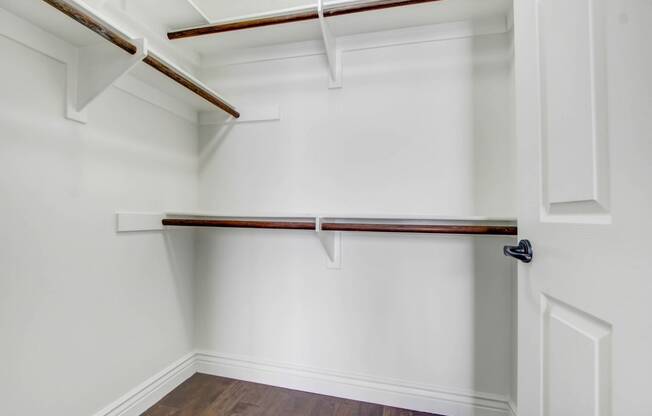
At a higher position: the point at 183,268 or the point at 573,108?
the point at 573,108

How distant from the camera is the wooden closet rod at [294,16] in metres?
1.29

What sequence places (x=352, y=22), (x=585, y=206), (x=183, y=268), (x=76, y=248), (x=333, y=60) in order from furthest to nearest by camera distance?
(x=183, y=268) → (x=333, y=60) → (x=352, y=22) → (x=76, y=248) → (x=585, y=206)

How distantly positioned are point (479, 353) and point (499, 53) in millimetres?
1425

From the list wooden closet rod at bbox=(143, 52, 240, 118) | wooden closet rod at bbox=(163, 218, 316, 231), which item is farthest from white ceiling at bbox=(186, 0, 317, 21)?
wooden closet rod at bbox=(163, 218, 316, 231)

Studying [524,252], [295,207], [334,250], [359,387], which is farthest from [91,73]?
[359,387]

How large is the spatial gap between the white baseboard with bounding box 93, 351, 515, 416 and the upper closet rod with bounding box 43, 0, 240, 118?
1.43m

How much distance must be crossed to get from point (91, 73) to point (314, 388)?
5.79 ft

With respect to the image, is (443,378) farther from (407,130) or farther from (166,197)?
(166,197)

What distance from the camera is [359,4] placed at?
51.9 inches

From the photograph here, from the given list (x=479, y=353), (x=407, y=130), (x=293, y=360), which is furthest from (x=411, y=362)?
(x=407, y=130)

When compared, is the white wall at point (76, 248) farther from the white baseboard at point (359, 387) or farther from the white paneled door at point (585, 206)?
the white paneled door at point (585, 206)

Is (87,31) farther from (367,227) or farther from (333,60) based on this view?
(367,227)

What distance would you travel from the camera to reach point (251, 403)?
4.89 feet

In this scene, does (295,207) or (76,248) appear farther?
(295,207)
